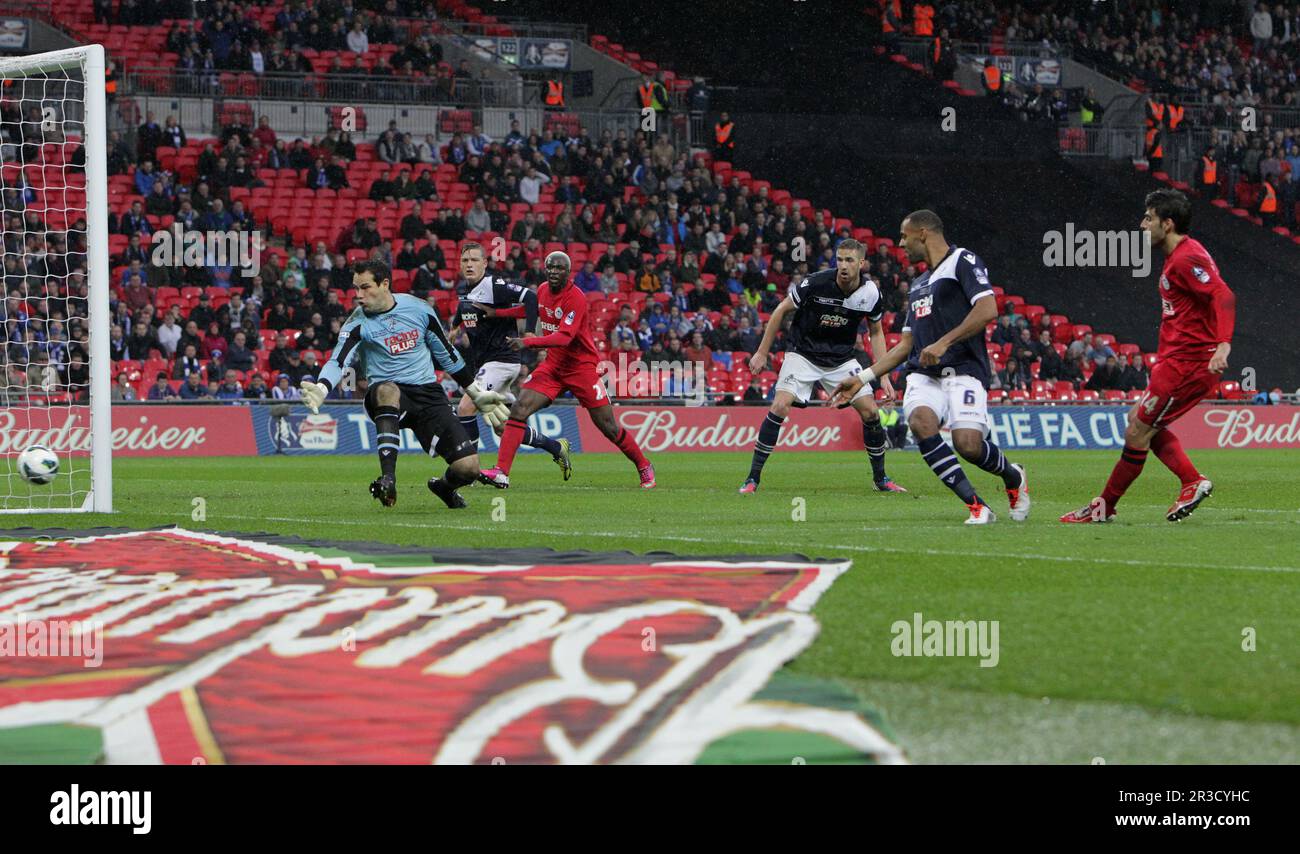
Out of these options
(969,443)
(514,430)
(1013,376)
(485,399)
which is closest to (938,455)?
(969,443)

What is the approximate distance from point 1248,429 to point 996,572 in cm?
2336

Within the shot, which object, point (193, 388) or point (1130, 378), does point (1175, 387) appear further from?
point (1130, 378)

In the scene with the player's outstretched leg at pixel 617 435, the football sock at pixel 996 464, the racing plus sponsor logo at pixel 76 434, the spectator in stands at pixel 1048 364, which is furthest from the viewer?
the spectator in stands at pixel 1048 364

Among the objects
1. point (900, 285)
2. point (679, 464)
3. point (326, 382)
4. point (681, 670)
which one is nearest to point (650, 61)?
point (900, 285)

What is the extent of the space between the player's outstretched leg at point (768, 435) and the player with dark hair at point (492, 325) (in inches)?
81.1

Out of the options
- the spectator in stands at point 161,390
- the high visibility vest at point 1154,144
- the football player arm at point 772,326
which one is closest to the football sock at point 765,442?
the football player arm at point 772,326

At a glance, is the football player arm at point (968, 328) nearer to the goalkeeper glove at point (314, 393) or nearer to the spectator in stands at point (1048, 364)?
the goalkeeper glove at point (314, 393)

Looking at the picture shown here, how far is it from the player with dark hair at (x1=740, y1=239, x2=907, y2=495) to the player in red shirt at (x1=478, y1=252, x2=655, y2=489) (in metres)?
1.46

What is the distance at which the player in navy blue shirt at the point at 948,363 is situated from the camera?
10.3 meters

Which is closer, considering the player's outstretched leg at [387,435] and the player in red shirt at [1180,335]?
the player in red shirt at [1180,335]

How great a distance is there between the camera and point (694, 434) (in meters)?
26.9

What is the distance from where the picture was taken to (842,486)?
53.4 ft

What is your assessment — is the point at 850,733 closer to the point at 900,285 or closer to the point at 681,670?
the point at 681,670

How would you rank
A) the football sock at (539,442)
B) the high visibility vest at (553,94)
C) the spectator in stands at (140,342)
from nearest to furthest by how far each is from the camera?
the football sock at (539,442)
the spectator in stands at (140,342)
the high visibility vest at (553,94)
